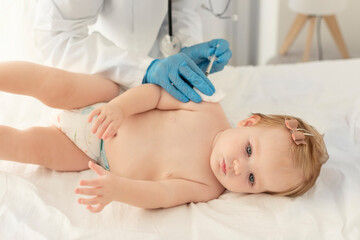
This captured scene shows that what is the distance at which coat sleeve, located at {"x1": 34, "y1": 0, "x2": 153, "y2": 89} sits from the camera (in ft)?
A: 4.42

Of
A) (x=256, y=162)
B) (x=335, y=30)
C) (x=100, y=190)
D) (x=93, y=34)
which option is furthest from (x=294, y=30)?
(x=100, y=190)

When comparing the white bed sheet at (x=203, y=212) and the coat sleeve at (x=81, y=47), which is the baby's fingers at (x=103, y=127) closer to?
the white bed sheet at (x=203, y=212)

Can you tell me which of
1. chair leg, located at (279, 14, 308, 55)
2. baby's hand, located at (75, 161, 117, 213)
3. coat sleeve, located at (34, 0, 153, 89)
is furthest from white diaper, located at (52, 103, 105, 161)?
chair leg, located at (279, 14, 308, 55)

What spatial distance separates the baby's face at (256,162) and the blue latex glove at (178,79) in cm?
18

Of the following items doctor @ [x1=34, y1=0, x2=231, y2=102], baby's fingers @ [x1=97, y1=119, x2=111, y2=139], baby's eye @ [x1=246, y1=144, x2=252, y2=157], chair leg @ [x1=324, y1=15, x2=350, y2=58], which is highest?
doctor @ [x1=34, y1=0, x2=231, y2=102]

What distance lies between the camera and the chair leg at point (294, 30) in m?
2.69

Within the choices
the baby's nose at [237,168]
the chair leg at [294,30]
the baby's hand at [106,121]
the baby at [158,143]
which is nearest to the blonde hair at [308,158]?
the baby at [158,143]

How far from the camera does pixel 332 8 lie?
2.48m

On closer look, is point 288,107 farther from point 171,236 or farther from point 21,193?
point 21,193

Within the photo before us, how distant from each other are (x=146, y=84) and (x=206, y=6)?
1.04m

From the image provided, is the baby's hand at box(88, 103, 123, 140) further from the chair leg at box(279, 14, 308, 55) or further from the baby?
the chair leg at box(279, 14, 308, 55)

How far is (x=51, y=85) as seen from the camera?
4.08 feet

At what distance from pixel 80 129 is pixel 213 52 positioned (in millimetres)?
494

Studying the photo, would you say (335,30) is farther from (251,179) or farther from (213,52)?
(251,179)
